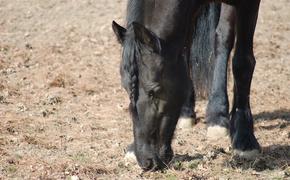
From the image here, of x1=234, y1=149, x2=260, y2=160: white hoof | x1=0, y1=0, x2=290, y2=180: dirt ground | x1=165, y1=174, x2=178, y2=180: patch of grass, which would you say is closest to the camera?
x1=165, y1=174, x2=178, y2=180: patch of grass

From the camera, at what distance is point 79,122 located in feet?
18.3

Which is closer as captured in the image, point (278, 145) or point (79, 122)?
point (278, 145)

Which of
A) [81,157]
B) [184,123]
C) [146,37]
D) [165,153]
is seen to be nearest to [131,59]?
[146,37]

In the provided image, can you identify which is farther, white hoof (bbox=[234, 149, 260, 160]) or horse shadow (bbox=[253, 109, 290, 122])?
horse shadow (bbox=[253, 109, 290, 122])

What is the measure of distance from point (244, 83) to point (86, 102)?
206 centimetres

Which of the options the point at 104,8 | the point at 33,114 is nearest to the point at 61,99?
the point at 33,114

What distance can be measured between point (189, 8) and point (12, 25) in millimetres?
6415

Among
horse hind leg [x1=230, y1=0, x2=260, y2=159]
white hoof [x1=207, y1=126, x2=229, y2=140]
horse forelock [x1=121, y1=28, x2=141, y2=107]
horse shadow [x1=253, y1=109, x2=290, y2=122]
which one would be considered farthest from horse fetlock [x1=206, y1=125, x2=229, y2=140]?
horse forelock [x1=121, y1=28, x2=141, y2=107]

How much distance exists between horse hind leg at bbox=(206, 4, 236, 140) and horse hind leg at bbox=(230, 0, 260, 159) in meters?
0.38

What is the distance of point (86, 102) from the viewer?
6.39m

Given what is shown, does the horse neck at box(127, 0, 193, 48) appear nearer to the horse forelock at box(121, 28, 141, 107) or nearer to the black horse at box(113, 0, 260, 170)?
the black horse at box(113, 0, 260, 170)

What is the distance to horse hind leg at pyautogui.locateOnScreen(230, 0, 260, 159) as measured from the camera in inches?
180

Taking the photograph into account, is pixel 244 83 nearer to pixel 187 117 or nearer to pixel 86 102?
pixel 187 117

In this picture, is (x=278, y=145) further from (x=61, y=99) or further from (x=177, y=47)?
(x=61, y=99)
